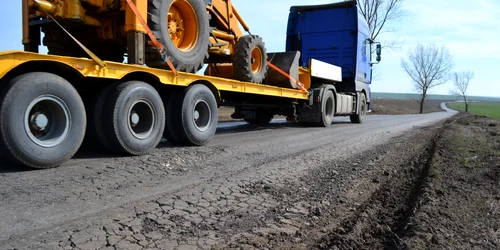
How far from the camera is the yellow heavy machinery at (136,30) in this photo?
5.70 m

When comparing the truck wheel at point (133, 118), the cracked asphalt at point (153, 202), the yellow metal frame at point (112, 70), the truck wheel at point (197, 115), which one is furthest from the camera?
the truck wheel at point (197, 115)

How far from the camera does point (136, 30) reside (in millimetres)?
5668

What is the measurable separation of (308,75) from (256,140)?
4214 mm

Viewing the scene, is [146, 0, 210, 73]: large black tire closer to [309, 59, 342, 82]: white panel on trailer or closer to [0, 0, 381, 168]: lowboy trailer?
[0, 0, 381, 168]: lowboy trailer

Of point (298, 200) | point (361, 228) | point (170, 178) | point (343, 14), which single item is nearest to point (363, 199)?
point (298, 200)

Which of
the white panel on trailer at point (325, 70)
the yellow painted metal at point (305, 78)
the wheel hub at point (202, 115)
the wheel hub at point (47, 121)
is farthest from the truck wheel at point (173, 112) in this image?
the white panel on trailer at point (325, 70)

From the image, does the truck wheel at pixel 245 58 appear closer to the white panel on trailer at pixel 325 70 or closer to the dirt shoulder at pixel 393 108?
the white panel on trailer at pixel 325 70

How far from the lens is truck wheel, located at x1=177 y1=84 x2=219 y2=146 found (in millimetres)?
6441

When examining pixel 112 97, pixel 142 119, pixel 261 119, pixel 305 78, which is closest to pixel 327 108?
pixel 305 78

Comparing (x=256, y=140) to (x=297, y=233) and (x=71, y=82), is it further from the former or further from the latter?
(x=297, y=233)

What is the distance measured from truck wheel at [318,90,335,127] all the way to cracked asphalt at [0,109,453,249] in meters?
6.31

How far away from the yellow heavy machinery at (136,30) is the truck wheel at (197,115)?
1.56 feet

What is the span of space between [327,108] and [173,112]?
24.9 ft

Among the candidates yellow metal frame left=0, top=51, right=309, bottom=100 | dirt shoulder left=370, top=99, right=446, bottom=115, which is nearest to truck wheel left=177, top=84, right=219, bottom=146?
yellow metal frame left=0, top=51, right=309, bottom=100
